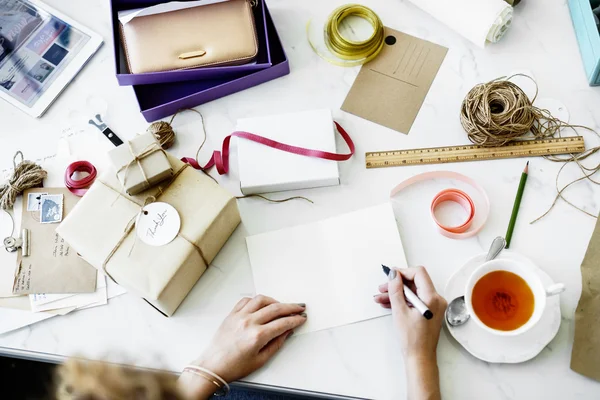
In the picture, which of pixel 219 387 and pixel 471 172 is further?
pixel 471 172

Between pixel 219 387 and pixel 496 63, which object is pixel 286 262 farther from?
pixel 496 63

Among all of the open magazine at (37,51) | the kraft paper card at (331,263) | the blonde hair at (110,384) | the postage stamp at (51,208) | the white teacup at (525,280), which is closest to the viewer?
the blonde hair at (110,384)

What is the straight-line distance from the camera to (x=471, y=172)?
1.17 m

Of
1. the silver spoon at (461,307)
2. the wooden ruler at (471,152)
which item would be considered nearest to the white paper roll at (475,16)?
the wooden ruler at (471,152)

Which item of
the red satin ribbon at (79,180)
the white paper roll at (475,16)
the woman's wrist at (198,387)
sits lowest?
the woman's wrist at (198,387)

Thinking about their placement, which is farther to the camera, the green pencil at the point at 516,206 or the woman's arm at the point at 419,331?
the green pencil at the point at 516,206

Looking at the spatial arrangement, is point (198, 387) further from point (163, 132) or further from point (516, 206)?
point (516, 206)

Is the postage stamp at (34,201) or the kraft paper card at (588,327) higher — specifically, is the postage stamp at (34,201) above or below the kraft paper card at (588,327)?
below

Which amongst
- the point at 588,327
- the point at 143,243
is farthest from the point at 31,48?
the point at 588,327

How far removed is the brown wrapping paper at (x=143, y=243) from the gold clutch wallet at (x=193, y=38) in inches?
11.1

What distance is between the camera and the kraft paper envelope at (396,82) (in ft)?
4.02

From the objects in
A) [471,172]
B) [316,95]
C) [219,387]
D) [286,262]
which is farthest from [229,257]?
[471,172]

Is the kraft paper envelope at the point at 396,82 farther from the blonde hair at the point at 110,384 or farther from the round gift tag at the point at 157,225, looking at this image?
the blonde hair at the point at 110,384

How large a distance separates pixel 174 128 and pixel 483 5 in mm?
706
